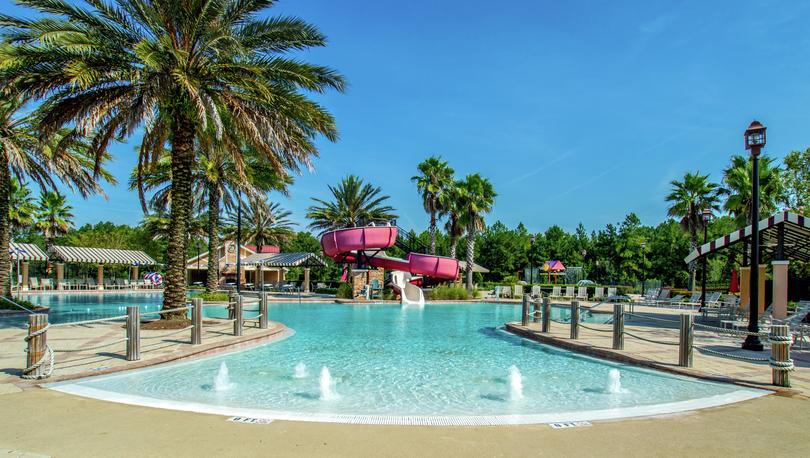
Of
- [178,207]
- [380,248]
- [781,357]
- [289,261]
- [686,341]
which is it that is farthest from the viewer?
[289,261]

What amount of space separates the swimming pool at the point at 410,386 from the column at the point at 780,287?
23.2 ft

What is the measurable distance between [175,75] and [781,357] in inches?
489

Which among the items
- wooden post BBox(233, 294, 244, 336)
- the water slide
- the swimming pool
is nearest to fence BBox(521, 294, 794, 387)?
the swimming pool

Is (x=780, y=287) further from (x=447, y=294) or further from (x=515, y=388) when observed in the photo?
(x=447, y=294)

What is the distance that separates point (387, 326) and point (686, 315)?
9.72 meters

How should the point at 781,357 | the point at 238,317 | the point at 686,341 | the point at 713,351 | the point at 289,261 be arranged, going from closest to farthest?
the point at 781,357 < the point at 686,341 < the point at 713,351 < the point at 238,317 < the point at 289,261

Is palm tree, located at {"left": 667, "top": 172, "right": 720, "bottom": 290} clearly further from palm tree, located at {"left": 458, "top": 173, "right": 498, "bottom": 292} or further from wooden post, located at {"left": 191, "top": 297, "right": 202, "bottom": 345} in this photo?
wooden post, located at {"left": 191, "top": 297, "right": 202, "bottom": 345}

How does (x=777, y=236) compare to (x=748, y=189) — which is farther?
(x=748, y=189)

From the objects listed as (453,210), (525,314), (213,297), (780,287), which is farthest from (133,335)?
(453,210)

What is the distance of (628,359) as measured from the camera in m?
9.30

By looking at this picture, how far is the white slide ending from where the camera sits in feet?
85.6

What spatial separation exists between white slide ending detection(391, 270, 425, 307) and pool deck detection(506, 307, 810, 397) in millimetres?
11235

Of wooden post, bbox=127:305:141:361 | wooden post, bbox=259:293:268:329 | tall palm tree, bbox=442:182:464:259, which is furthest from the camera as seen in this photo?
tall palm tree, bbox=442:182:464:259

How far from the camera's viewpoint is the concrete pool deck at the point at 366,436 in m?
4.36
